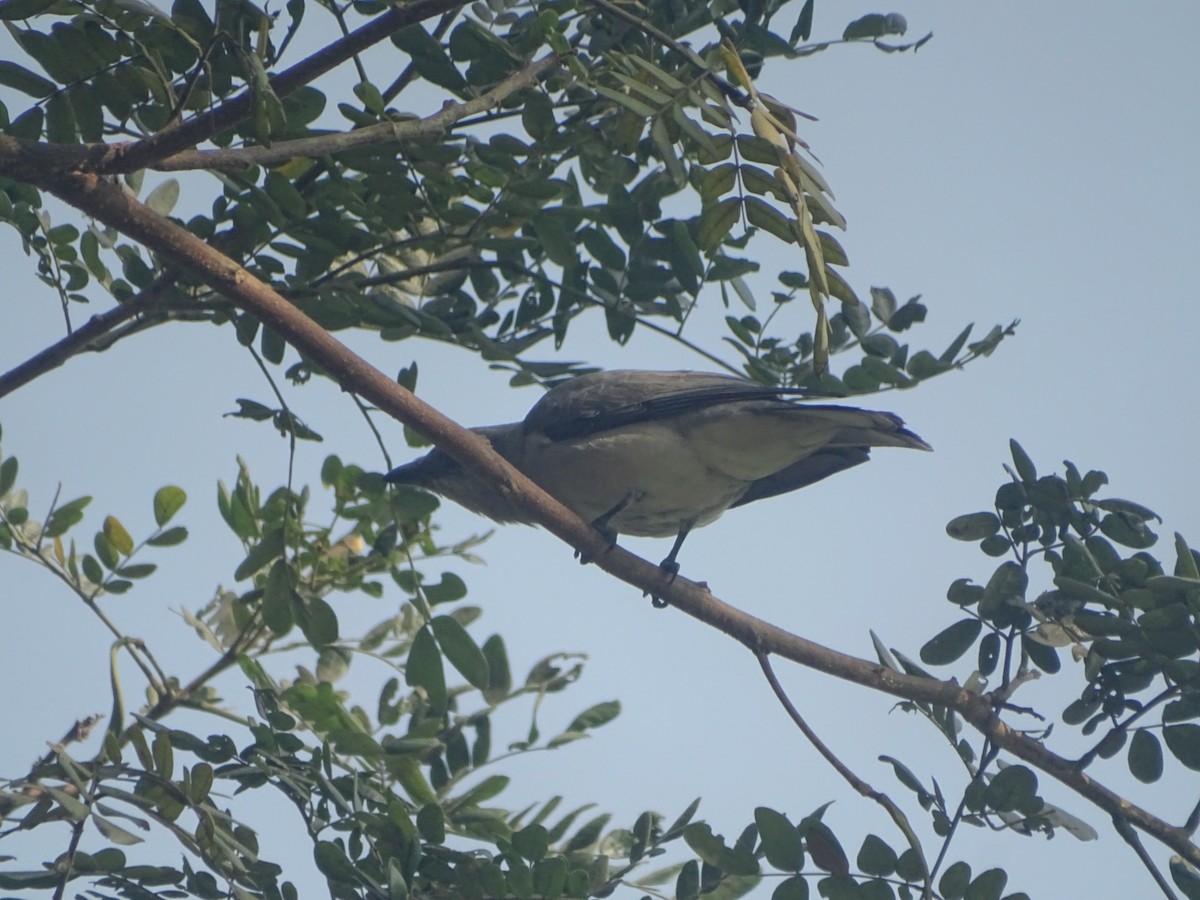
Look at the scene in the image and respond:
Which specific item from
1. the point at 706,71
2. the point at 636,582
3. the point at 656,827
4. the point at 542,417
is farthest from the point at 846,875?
the point at 542,417

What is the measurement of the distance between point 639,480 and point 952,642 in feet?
6.56

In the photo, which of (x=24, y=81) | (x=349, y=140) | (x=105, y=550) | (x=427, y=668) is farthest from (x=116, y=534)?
(x=349, y=140)

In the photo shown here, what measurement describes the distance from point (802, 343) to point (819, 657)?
1074 millimetres

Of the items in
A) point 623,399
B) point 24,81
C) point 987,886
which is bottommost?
point 987,886

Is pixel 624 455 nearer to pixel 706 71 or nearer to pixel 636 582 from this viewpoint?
pixel 636 582

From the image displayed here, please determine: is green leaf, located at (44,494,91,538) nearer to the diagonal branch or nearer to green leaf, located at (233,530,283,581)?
green leaf, located at (233,530,283,581)

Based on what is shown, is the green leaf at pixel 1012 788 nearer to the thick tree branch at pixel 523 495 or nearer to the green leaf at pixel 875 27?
the thick tree branch at pixel 523 495

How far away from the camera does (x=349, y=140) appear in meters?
3.25

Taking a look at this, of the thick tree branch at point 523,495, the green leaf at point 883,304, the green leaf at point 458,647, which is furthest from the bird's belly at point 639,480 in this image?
the green leaf at point 458,647

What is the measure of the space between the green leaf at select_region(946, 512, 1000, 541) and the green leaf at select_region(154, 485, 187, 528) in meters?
2.75

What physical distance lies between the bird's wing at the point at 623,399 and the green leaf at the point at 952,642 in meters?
1.82

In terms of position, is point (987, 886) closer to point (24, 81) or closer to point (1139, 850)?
point (1139, 850)

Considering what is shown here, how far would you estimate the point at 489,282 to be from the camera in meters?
4.46

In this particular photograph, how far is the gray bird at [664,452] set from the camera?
551 cm
